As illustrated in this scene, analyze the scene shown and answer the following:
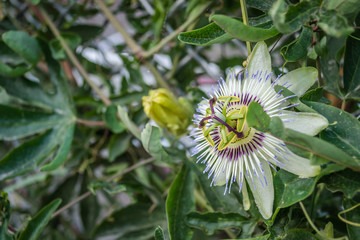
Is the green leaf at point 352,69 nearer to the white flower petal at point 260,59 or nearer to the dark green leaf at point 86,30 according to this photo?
the white flower petal at point 260,59

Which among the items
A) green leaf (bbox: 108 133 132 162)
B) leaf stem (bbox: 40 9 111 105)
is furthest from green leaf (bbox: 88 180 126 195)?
leaf stem (bbox: 40 9 111 105)

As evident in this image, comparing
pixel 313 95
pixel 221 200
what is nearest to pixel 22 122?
pixel 221 200

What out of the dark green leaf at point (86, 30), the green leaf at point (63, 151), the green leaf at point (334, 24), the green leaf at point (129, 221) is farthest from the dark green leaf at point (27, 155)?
the green leaf at point (334, 24)

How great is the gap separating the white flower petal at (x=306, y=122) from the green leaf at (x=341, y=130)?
32 millimetres

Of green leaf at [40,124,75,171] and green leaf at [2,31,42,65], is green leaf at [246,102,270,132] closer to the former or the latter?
green leaf at [40,124,75,171]

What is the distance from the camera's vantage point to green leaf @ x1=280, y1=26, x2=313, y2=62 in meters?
0.75

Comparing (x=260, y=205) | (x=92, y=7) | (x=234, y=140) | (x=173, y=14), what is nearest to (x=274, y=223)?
(x=260, y=205)

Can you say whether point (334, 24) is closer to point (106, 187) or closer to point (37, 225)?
point (106, 187)

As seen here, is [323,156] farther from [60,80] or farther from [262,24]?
[60,80]

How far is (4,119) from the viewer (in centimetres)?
135

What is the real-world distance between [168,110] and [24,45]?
60 cm

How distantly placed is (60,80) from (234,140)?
899mm

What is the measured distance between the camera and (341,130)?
0.70 m

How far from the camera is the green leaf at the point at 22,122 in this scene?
4.43ft
